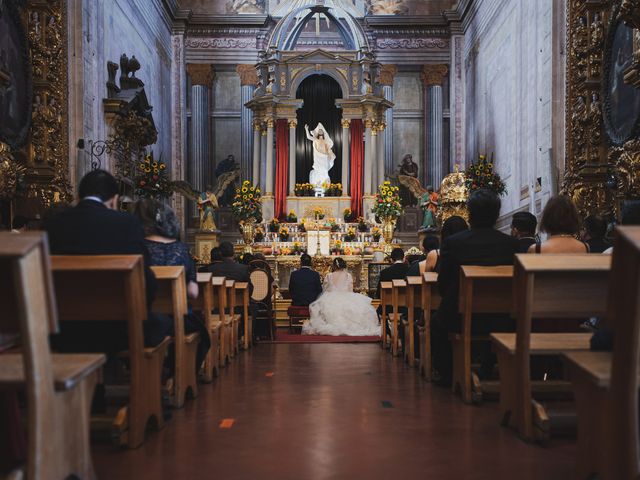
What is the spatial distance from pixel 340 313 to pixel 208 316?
546 centimetres

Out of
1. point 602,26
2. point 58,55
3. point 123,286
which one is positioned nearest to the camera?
point 123,286

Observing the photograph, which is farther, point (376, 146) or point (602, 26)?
point (376, 146)

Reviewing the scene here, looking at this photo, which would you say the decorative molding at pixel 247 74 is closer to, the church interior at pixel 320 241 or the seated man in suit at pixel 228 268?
the church interior at pixel 320 241

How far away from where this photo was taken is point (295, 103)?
67.8ft

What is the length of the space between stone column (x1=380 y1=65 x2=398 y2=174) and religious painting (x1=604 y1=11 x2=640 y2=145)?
1225cm

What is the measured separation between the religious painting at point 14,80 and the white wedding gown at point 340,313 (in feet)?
15.7


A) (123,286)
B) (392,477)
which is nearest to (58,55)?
(123,286)

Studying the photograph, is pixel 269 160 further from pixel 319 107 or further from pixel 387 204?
pixel 387 204

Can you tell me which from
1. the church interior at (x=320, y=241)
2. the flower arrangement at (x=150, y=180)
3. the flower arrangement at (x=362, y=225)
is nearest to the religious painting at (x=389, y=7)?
the church interior at (x=320, y=241)

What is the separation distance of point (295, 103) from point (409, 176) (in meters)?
3.94

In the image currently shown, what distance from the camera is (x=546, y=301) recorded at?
12.0 ft

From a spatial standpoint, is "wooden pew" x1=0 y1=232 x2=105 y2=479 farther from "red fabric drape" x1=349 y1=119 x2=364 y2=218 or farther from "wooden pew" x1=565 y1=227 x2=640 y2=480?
"red fabric drape" x1=349 y1=119 x2=364 y2=218

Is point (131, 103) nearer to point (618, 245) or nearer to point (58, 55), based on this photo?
point (58, 55)

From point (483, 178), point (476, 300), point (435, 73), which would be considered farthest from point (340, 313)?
point (435, 73)
